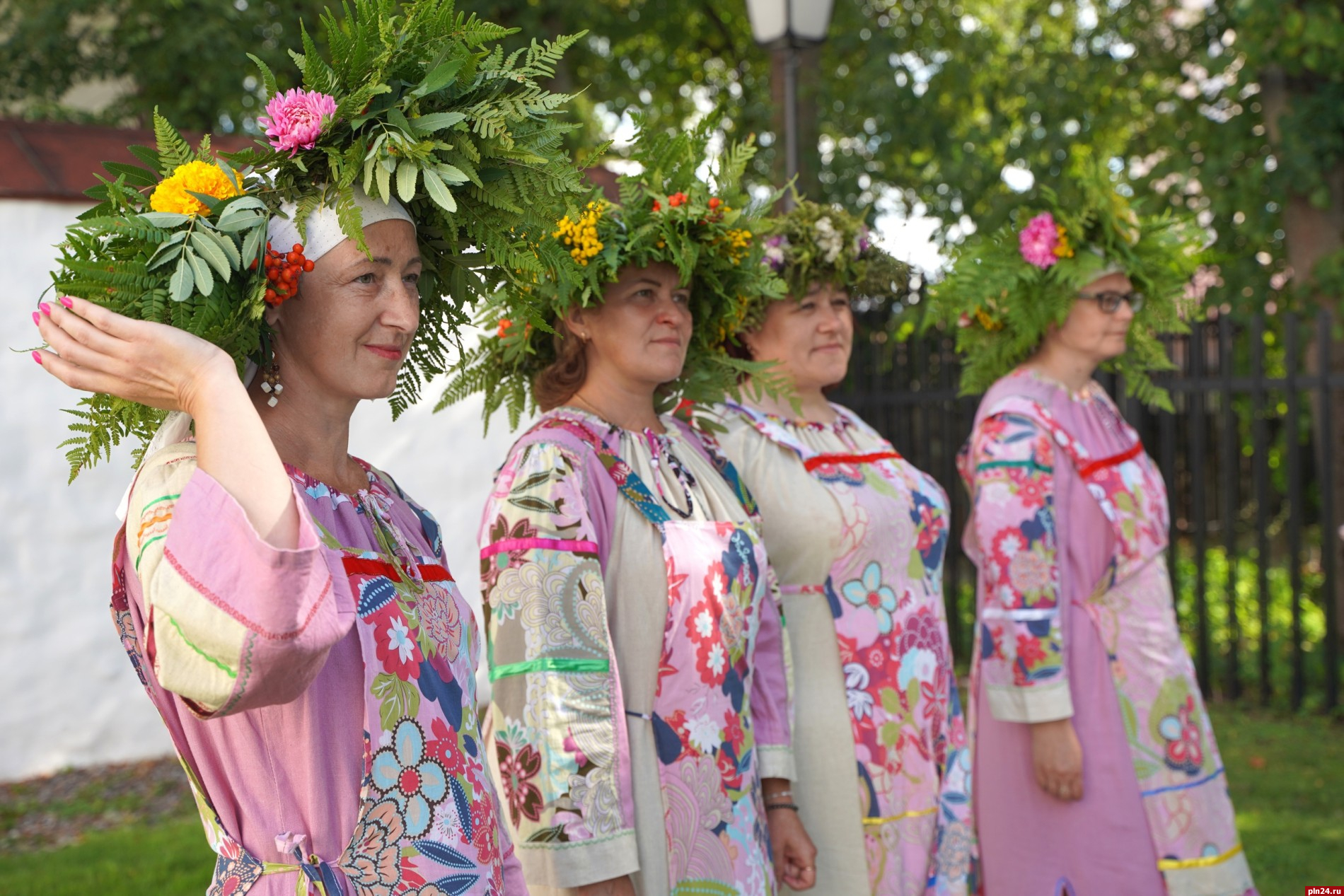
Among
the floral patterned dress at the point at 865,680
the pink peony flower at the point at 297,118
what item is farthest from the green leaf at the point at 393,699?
the floral patterned dress at the point at 865,680

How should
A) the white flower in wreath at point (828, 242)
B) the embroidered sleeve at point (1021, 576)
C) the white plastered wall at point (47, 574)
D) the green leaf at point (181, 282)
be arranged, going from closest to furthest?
the green leaf at point (181, 282) < the white flower in wreath at point (828, 242) < the embroidered sleeve at point (1021, 576) < the white plastered wall at point (47, 574)

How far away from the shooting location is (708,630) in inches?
102

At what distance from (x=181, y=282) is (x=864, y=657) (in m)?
2.01

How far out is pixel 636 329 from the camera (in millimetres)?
2842

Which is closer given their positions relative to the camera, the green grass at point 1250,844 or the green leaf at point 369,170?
the green leaf at point 369,170

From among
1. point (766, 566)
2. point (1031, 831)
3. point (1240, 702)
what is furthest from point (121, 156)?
point (1240, 702)

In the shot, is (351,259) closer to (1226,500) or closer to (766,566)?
(766,566)

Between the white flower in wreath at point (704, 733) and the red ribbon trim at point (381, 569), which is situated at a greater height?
the red ribbon trim at point (381, 569)

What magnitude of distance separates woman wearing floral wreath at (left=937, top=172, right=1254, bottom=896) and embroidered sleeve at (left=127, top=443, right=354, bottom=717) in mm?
2640

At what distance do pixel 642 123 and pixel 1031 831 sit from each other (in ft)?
8.13

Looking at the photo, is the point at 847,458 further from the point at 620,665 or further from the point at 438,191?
the point at 438,191

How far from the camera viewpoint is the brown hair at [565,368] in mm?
2900

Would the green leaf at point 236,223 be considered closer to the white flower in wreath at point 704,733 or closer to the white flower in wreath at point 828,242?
the white flower in wreath at point 704,733

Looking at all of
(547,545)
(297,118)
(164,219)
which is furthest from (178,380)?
(547,545)
